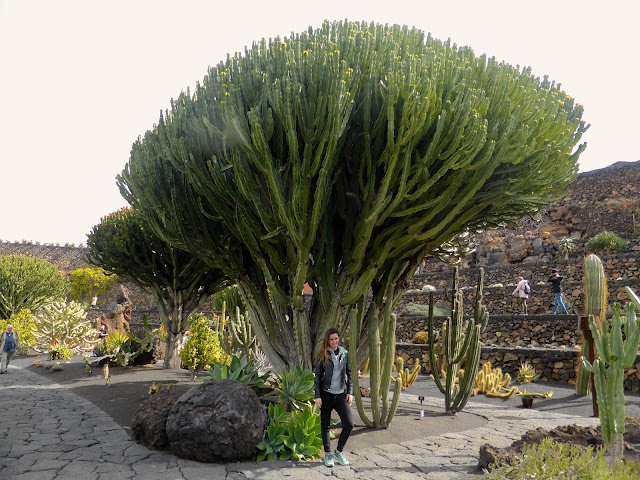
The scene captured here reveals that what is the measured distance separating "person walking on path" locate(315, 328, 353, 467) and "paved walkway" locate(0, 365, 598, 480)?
259mm

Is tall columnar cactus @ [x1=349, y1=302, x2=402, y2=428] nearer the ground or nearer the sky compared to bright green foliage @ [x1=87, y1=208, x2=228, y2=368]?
nearer the ground

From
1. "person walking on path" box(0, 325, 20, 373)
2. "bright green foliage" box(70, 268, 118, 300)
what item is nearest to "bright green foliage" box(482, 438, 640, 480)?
"person walking on path" box(0, 325, 20, 373)

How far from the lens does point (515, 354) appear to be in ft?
39.4

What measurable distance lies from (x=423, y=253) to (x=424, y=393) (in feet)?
16.3

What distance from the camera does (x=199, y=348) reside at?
9.36 metres

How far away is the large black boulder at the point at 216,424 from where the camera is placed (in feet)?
15.0

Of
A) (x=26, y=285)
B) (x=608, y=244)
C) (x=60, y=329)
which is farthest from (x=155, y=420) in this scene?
(x=26, y=285)

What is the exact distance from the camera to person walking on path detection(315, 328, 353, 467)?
15.1 ft

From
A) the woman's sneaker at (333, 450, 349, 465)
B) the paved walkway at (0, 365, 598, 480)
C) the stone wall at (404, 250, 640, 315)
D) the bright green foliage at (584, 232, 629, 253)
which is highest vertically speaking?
the bright green foliage at (584, 232, 629, 253)

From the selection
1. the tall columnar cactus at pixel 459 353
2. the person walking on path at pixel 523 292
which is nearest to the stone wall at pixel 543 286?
the person walking on path at pixel 523 292

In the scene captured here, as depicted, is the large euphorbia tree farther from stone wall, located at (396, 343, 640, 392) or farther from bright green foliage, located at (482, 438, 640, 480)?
stone wall, located at (396, 343, 640, 392)

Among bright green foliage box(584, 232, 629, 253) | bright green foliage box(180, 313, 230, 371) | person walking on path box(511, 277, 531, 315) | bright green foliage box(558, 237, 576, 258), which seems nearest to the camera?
bright green foliage box(180, 313, 230, 371)

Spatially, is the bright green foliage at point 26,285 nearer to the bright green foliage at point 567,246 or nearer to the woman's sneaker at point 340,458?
the woman's sneaker at point 340,458

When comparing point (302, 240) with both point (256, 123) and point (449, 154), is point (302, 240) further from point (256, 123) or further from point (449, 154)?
point (449, 154)
